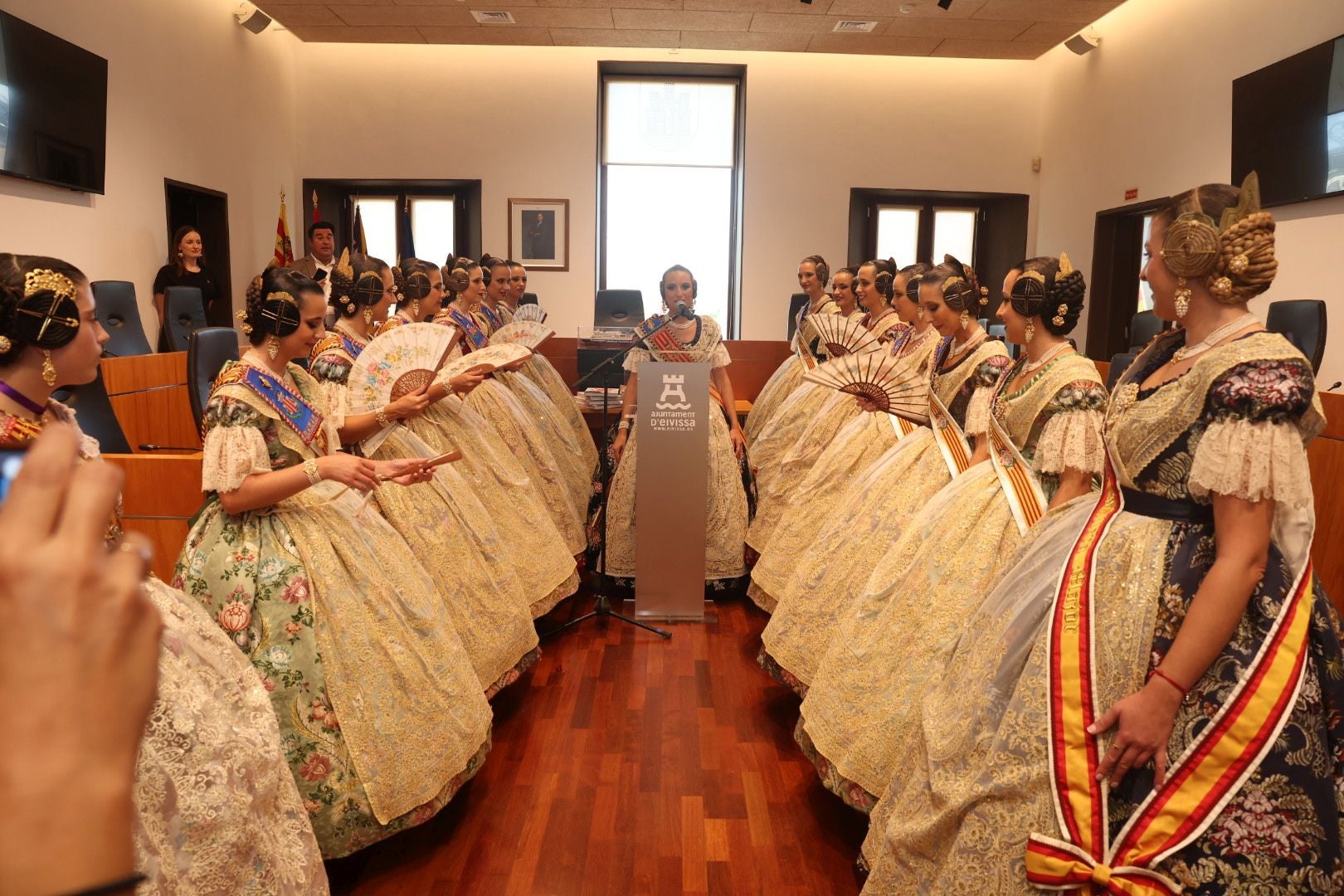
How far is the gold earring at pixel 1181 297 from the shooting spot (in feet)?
5.00

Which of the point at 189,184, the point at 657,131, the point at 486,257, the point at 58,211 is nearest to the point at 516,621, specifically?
the point at 486,257

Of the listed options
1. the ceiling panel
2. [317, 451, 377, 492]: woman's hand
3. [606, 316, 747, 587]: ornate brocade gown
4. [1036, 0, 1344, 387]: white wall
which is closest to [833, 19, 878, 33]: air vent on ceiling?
the ceiling panel

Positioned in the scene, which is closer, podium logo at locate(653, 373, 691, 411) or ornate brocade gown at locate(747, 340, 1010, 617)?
ornate brocade gown at locate(747, 340, 1010, 617)

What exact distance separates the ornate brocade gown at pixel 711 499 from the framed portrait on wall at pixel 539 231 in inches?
205

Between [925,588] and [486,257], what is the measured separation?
14.5ft

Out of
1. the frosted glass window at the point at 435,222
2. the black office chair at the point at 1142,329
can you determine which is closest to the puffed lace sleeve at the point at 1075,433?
the black office chair at the point at 1142,329

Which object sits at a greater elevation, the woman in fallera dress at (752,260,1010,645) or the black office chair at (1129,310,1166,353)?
the black office chair at (1129,310,1166,353)

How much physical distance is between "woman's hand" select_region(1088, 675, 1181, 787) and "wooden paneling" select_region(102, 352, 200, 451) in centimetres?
430

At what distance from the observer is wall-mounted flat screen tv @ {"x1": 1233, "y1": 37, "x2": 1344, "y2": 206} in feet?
16.8

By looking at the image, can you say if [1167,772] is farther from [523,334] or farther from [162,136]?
[162,136]

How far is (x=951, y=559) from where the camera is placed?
7.65 ft

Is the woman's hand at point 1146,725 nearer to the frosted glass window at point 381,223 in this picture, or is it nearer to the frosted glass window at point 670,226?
the frosted glass window at point 670,226

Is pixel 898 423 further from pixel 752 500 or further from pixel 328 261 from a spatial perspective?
pixel 328 261

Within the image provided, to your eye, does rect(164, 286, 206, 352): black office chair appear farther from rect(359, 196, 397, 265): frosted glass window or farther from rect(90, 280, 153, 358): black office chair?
rect(359, 196, 397, 265): frosted glass window
